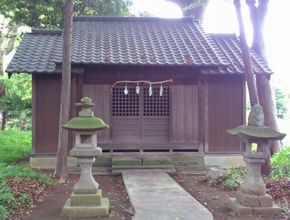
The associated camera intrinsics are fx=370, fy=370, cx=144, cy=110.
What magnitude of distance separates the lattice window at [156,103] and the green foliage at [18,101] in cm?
1069

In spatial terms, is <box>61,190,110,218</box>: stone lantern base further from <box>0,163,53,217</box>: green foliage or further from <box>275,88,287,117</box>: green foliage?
<box>275,88,287,117</box>: green foliage

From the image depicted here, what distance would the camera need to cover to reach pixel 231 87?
42.3ft

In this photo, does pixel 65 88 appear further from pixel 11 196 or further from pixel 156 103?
pixel 11 196

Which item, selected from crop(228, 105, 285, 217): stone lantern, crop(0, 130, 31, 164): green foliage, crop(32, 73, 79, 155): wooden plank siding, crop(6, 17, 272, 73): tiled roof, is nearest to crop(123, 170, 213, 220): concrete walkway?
crop(228, 105, 285, 217): stone lantern

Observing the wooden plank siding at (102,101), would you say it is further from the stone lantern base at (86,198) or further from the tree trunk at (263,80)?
the tree trunk at (263,80)

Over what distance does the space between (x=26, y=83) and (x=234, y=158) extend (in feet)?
56.5

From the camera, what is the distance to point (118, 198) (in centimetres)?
873

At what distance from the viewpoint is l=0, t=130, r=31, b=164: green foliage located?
47.5 ft

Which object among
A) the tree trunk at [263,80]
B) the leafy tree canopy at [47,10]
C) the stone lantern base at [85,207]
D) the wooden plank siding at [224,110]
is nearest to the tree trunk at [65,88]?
the stone lantern base at [85,207]

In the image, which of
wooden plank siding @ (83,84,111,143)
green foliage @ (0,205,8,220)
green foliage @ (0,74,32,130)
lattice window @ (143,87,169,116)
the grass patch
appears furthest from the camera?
green foliage @ (0,74,32,130)

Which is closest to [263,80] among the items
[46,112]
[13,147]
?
[46,112]

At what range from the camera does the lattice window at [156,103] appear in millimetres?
12766

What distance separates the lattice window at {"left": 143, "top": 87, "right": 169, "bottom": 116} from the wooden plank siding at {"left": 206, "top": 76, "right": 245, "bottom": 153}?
150cm

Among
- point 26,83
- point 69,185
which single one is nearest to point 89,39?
point 69,185
